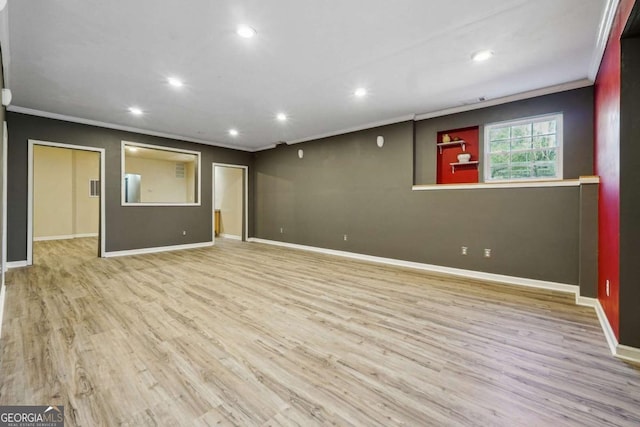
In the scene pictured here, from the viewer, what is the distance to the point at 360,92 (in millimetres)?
3891

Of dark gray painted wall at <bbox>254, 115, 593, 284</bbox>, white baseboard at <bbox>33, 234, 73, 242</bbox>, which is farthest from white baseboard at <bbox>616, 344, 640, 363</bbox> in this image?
white baseboard at <bbox>33, 234, 73, 242</bbox>

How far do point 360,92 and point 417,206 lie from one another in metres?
2.18

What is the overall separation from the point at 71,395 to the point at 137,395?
0.37 m

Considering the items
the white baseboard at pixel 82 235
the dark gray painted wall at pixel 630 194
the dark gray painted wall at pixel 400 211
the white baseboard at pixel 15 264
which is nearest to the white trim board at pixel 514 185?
the dark gray painted wall at pixel 400 211

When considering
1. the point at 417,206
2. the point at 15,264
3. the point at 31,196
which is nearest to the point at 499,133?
the point at 417,206

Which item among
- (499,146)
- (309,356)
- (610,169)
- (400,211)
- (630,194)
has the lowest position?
(309,356)

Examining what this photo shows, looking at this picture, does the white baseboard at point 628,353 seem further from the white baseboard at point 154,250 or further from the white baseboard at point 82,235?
the white baseboard at point 82,235

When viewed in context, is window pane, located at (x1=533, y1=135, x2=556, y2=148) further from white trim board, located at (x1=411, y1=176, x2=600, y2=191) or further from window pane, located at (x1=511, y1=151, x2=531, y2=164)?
white trim board, located at (x1=411, y1=176, x2=600, y2=191)

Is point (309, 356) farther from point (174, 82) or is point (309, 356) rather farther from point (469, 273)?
point (174, 82)

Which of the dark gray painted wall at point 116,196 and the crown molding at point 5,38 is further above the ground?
the crown molding at point 5,38

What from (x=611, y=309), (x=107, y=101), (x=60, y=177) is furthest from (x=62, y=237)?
(x=611, y=309)

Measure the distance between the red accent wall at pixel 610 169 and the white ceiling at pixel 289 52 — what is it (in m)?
0.31

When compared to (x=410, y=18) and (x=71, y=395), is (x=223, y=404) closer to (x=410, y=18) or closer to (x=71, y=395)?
(x=71, y=395)

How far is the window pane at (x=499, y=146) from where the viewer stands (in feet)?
13.5
